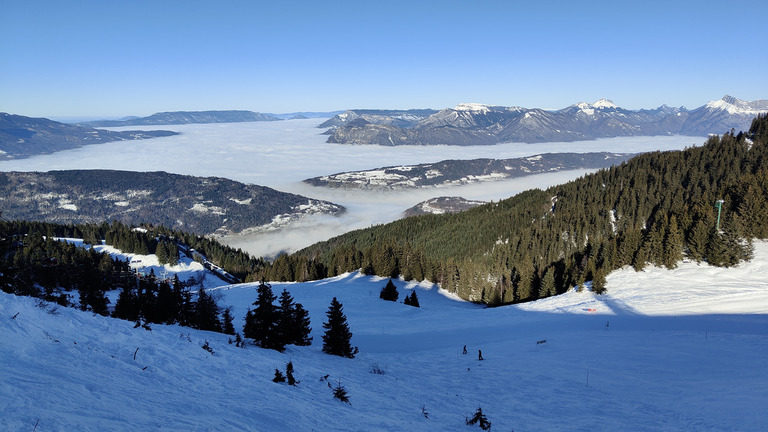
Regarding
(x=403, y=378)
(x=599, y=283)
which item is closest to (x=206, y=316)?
(x=403, y=378)

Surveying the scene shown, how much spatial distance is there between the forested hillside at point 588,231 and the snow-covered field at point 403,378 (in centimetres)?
1816

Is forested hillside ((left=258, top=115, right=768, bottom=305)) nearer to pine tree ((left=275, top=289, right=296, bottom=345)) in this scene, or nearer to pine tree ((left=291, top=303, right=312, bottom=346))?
pine tree ((left=291, top=303, right=312, bottom=346))

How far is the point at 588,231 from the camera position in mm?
87750

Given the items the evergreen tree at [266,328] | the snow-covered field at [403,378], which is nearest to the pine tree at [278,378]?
the snow-covered field at [403,378]

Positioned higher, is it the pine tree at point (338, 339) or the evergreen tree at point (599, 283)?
the pine tree at point (338, 339)

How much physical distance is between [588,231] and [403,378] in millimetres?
82420

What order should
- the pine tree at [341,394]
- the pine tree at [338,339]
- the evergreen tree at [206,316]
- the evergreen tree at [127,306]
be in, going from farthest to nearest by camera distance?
the evergreen tree at [206,316] → the evergreen tree at [127,306] → the pine tree at [338,339] → the pine tree at [341,394]

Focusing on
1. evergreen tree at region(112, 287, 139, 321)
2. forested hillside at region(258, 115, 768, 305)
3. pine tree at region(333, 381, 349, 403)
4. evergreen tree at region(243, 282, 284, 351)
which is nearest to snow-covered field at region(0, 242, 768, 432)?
pine tree at region(333, 381, 349, 403)

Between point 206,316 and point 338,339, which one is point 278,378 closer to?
point 338,339

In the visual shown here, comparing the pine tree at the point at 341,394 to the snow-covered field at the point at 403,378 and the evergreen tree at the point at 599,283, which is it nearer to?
the snow-covered field at the point at 403,378

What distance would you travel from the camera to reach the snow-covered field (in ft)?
31.4

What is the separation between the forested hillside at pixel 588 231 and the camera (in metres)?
45.6

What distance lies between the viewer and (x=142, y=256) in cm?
9944

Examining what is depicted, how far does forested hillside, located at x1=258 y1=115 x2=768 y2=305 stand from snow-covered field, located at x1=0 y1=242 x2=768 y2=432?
18161 mm
